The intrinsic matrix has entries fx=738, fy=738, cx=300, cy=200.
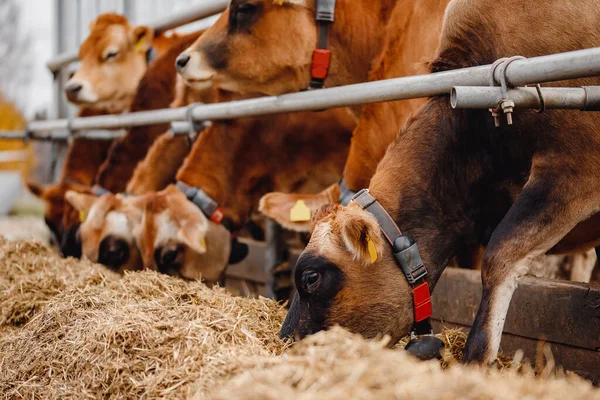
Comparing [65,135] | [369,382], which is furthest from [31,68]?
[369,382]

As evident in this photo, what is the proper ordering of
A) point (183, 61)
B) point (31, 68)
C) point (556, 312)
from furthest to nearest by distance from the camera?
point (31, 68) < point (183, 61) < point (556, 312)

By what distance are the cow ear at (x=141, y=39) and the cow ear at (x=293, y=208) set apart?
12.6 ft

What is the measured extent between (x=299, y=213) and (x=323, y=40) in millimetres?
1156

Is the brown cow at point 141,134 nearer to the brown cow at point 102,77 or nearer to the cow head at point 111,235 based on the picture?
the brown cow at point 102,77

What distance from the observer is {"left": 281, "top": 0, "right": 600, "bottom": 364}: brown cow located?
2582 mm

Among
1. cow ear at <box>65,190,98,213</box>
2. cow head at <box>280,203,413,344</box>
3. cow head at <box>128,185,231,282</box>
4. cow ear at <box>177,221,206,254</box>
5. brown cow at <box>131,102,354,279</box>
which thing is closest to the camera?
cow head at <box>280,203,413,344</box>

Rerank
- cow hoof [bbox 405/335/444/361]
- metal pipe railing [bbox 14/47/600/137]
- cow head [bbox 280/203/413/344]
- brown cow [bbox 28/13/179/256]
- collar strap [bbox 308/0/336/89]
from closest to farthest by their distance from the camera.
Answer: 1. metal pipe railing [bbox 14/47/600/137]
2. cow hoof [bbox 405/335/444/361]
3. cow head [bbox 280/203/413/344]
4. collar strap [bbox 308/0/336/89]
5. brown cow [bbox 28/13/179/256]

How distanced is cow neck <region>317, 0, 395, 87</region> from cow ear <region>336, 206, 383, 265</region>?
1.91 m

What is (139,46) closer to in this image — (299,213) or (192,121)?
(192,121)

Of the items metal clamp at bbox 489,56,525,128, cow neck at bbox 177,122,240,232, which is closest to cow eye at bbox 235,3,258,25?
cow neck at bbox 177,122,240,232

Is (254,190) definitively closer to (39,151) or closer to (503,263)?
(503,263)

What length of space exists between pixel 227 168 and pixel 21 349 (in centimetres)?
255

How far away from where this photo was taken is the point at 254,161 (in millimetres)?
5309

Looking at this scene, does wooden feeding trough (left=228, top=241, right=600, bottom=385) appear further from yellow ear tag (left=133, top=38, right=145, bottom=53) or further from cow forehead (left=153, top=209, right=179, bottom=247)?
yellow ear tag (left=133, top=38, right=145, bottom=53)
